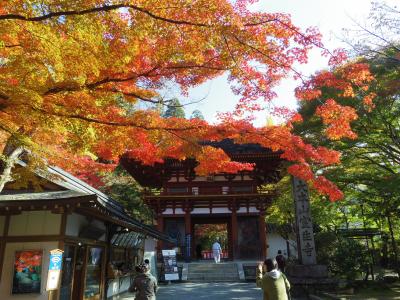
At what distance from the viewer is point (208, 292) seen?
12.4 metres

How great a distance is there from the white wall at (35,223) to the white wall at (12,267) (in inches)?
11.0

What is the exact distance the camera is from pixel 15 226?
26.6 ft

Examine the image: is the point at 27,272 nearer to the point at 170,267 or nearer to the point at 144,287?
the point at 144,287

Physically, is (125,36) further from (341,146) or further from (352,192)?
(352,192)

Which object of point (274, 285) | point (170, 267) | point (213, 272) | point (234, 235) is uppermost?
point (234, 235)

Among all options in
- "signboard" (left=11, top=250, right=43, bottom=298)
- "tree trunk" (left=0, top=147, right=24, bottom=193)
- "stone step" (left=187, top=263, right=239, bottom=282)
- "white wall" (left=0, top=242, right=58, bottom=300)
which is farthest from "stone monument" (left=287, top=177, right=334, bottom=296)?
"tree trunk" (left=0, top=147, right=24, bottom=193)

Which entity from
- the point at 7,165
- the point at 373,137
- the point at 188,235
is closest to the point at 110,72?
the point at 7,165

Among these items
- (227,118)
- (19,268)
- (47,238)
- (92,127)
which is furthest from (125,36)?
(19,268)

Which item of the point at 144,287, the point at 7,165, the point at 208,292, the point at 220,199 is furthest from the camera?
the point at 220,199

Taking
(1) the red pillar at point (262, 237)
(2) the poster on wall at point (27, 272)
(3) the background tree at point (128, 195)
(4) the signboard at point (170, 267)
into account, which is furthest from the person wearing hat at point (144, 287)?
(3) the background tree at point (128, 195)

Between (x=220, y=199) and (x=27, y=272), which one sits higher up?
(x=220, y=199)

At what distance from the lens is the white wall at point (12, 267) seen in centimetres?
768

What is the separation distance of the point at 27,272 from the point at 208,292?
6.78 meters

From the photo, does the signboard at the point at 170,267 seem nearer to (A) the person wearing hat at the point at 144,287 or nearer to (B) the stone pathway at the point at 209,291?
(B) the stone pathway at the point at 209,291
